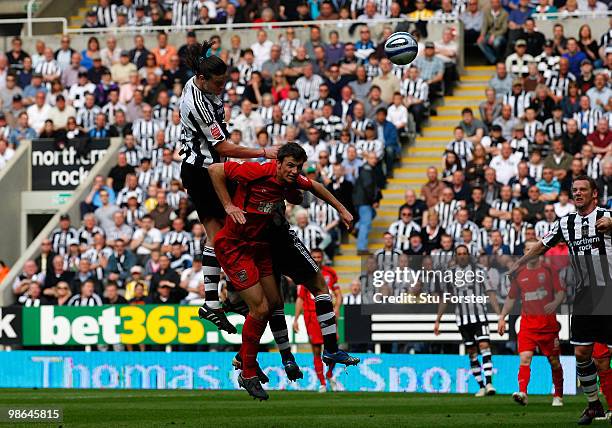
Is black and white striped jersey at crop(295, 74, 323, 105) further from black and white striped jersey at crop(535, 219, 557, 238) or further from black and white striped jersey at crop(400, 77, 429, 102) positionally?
black and white striped jersey at crop(535, 219, 557, 238)

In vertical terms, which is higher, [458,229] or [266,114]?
[266,114]

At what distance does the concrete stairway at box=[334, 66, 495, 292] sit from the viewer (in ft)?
82.5

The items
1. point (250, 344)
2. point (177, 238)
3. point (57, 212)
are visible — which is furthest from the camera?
point (57, 212)

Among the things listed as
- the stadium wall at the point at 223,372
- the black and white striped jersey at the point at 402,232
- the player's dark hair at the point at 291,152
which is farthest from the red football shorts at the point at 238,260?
the black and white striped jersey at the point at 402,232

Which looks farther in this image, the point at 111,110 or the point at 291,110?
the point at 111,110

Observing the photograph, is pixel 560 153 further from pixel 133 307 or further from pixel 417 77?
pixel 133 307

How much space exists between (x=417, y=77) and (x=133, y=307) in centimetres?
716

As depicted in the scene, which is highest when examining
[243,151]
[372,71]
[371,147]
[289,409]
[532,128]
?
A: [243,151]

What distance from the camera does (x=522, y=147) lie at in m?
24.4

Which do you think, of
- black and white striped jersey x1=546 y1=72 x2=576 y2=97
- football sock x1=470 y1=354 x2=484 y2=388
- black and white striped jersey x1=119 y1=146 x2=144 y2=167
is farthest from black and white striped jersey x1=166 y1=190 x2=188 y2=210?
football sock x1=470 y1=354 x2=484 y2=388

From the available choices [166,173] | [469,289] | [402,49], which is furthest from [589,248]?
[166,173]

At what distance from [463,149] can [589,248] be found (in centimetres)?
1105

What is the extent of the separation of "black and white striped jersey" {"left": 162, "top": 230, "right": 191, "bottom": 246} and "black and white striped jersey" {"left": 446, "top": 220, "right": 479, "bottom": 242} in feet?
15.8

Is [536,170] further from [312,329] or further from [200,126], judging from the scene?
[200,126]
